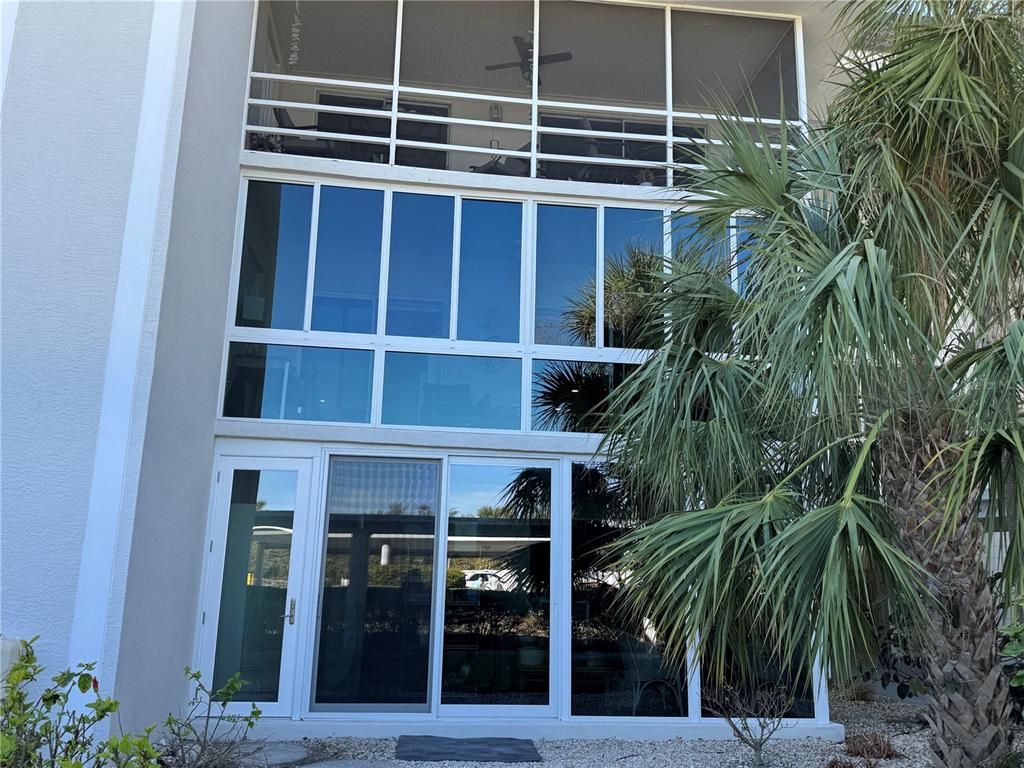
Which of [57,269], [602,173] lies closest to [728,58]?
[602,173]

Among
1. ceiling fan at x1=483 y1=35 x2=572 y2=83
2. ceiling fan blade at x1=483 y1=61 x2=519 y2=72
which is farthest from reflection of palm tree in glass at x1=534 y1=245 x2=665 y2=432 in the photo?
ceiling fan blade at x1=483 y1=61 x2=519 y2=72

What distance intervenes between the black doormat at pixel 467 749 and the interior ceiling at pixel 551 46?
6408mm

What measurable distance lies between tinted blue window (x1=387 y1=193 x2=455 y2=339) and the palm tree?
330 cm

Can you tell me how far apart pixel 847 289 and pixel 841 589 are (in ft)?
4.66

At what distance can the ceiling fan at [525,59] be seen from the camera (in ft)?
27.9

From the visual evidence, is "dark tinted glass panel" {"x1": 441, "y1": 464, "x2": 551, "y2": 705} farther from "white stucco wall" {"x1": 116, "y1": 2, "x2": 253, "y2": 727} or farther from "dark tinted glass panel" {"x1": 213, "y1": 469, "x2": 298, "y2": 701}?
"white stucco wall" {"x1": 116, "y1": 2, "x2": 253, "y2": 727}

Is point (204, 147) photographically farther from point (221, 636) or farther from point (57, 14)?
point (221, 636)

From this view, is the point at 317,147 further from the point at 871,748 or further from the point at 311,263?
the point at 871,748

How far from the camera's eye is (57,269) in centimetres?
553

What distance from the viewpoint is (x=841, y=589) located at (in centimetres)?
360

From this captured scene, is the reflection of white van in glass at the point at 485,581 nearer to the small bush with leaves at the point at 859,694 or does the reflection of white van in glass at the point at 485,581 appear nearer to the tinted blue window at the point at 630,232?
the tinted blue window at the point at 630,232

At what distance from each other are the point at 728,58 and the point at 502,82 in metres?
2.54

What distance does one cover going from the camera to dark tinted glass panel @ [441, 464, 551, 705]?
7262 millimetres

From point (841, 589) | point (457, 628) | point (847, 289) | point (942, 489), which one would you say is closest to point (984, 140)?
point (847, 289)
